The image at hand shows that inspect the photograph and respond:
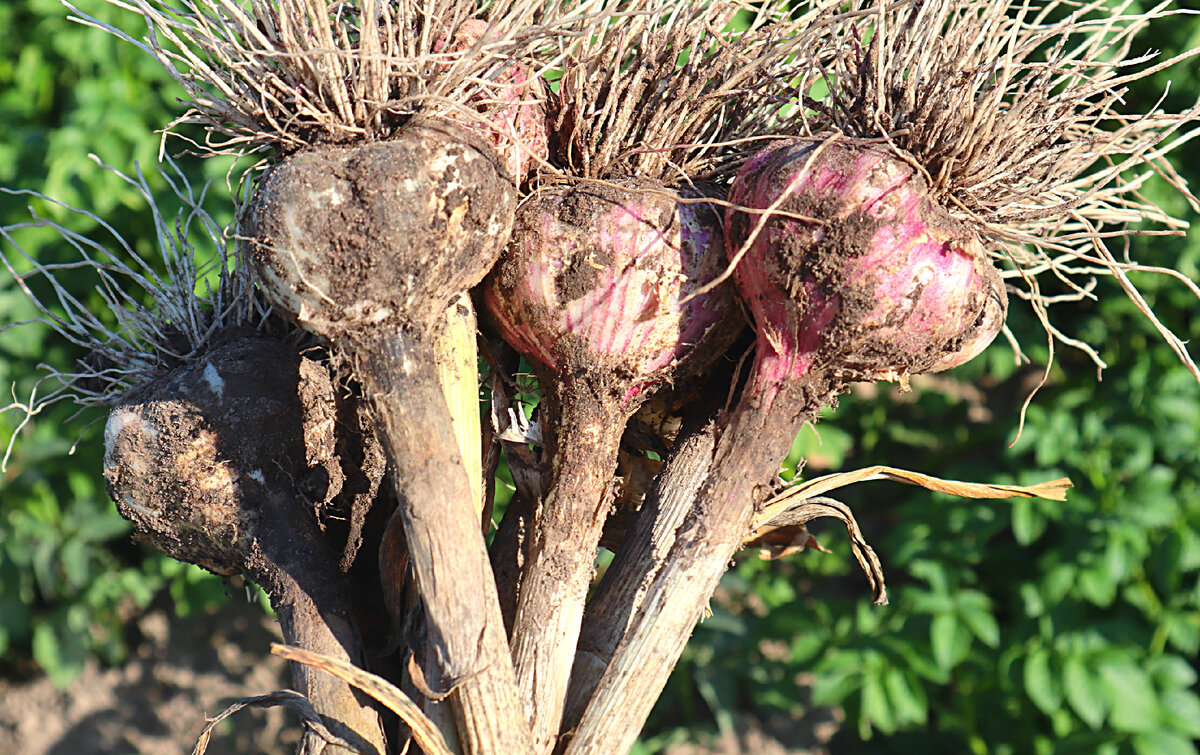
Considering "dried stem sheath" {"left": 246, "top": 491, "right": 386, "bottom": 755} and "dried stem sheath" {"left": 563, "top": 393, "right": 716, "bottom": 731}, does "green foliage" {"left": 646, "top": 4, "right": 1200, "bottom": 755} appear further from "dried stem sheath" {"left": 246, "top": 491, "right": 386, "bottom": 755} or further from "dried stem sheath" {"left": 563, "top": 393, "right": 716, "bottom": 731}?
"dried stem sheath" {"left": 246, "top": 491, "right": 386, "bottom": 755}

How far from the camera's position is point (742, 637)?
2361 mm

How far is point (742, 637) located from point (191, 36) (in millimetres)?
2008

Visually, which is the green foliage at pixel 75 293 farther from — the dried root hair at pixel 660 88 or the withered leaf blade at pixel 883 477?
the withered leaf blade at pixel 883 477

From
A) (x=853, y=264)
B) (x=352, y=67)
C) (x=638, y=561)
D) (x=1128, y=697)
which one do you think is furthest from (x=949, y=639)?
(x=352, y=67)

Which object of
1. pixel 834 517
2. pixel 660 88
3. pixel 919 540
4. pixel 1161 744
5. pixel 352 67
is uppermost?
pixel 352 67

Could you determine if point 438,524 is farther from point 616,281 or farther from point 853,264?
point 853,264

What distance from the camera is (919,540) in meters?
2.17

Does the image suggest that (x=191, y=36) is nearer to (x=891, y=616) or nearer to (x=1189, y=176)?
(x=891, y=616)

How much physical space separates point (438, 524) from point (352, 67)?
15.5 inches

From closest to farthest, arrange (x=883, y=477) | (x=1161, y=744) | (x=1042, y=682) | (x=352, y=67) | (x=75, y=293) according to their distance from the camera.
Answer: (x=352, y=67) → (x=883, y=477) → (x=1161, y=744) → (x=1042, y=682) → (x=75, y=293)

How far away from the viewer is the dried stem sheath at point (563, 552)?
32.4 inches

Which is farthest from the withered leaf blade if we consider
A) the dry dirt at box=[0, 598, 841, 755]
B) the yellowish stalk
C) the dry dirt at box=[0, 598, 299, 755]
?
the dry dirt at box=[0, 598, 299, 755]

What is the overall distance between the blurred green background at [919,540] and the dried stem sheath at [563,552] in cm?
126

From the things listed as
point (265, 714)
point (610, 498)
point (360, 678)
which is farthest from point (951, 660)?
point (265, 714)
